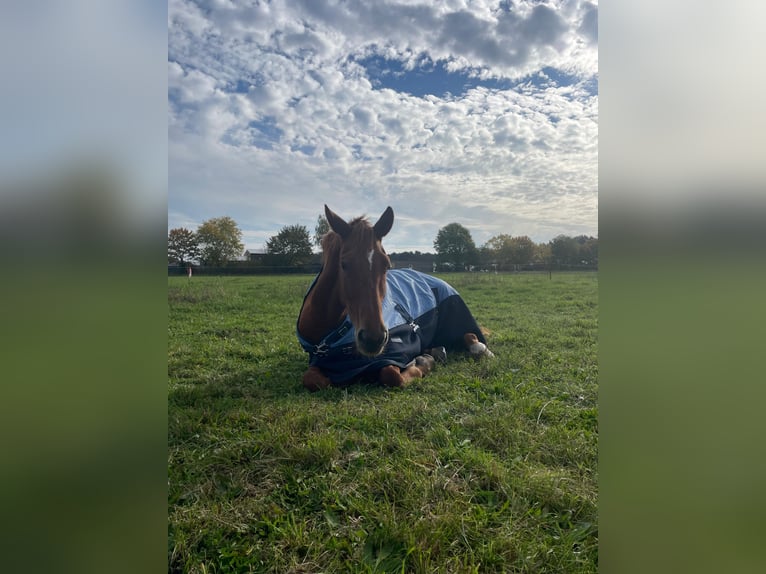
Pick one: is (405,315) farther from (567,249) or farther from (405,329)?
(567,249)

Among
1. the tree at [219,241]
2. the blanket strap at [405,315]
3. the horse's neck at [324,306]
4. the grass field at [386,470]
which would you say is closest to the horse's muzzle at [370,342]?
the grass field at [386,470]

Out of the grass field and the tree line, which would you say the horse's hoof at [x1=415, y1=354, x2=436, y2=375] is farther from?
the tree line

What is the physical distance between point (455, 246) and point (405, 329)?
164 cm

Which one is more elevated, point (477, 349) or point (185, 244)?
point (185, 244)

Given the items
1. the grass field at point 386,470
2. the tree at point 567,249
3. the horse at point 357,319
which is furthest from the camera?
the horse at point 357,319

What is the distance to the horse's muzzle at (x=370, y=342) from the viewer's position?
3.56 metres

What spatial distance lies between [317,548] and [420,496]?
0.61 meters

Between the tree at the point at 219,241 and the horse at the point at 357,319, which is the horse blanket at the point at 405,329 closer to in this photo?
the horse at the point at 357,319

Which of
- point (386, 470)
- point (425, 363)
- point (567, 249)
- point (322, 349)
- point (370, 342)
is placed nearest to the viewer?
point (386, 470)

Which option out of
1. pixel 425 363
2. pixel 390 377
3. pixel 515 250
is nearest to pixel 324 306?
→ pixel 390 377

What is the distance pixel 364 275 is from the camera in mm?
3707

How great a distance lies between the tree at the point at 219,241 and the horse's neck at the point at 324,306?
60.1 inches
